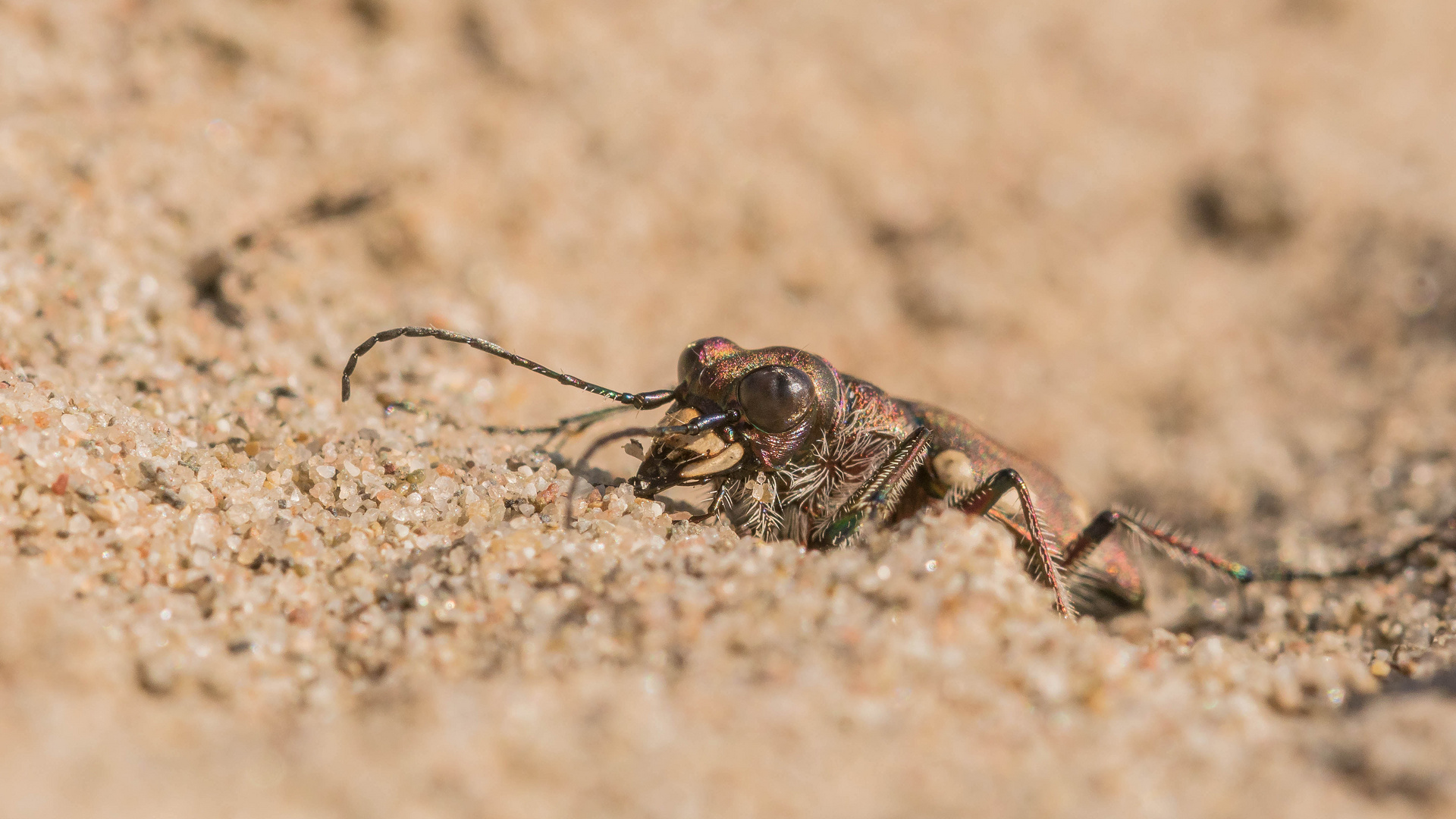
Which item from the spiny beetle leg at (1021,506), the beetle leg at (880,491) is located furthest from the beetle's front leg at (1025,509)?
the beetle leg at (880,491)

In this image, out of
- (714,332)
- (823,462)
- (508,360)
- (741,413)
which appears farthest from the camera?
(714,332)

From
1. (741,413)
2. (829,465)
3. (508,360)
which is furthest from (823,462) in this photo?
(508,360)

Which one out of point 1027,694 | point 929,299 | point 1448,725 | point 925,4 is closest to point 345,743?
point 1027,694

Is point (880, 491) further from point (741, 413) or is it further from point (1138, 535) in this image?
point (1138, 535)

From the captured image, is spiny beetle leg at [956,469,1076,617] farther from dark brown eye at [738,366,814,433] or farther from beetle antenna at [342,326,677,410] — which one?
beetle antenna at [342,326,677,410]

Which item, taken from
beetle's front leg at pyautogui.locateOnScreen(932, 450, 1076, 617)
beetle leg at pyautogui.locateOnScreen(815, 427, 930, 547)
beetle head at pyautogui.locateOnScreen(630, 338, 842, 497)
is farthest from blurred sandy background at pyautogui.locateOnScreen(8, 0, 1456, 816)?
beetle leg at pyautogui.locateOnScreen(815, 427, 930, 547)

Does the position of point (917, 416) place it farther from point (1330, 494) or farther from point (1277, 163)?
point (1277, 163)

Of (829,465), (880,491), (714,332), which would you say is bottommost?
(880,491)
